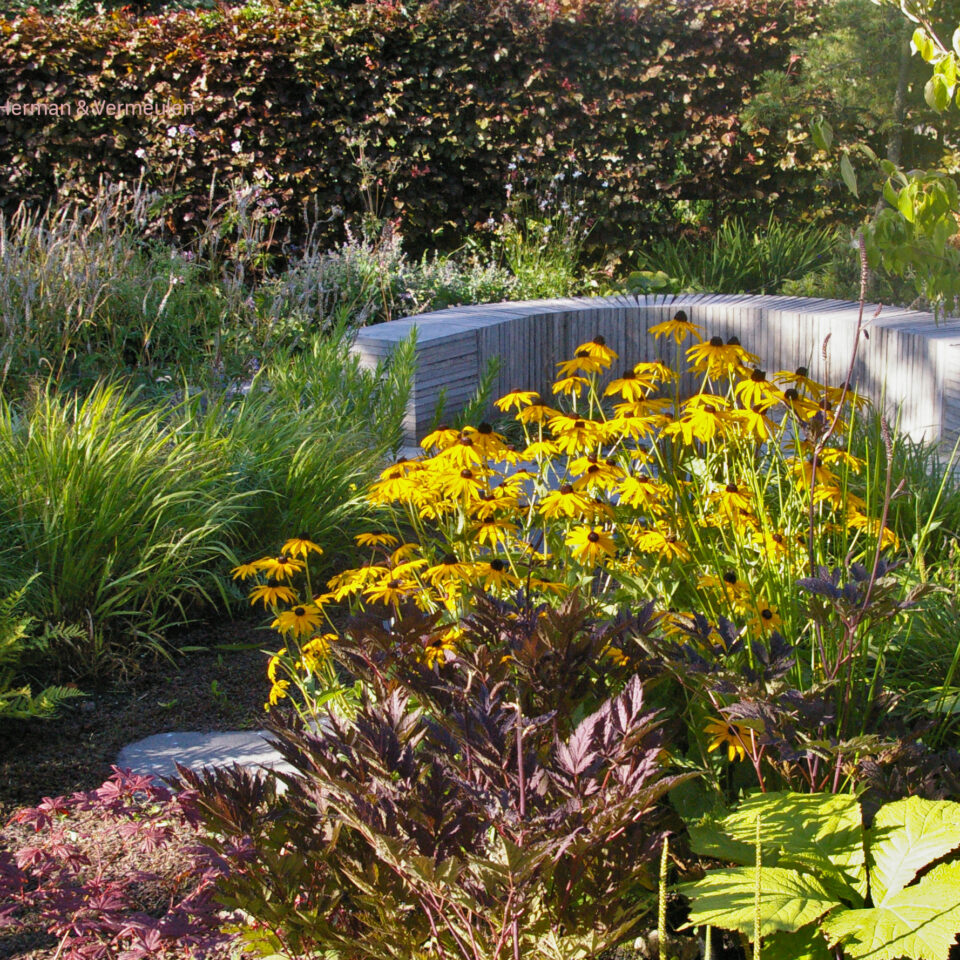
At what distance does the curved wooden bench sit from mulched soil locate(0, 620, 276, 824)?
85.4 inches

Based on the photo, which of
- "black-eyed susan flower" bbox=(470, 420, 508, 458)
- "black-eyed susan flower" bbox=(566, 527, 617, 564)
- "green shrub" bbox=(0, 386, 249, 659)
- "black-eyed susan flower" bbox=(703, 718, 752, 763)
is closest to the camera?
"black-eyed susan flower" bbox=(703, 718, 752, 763)

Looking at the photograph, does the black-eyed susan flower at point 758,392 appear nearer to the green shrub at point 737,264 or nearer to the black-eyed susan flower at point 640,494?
the black-eyed susan flower at point 640,494

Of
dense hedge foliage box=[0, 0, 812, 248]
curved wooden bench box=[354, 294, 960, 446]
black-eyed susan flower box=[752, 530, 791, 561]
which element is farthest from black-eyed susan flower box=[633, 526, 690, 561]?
dense hedge foliage box=[0, 0, 812, 248]

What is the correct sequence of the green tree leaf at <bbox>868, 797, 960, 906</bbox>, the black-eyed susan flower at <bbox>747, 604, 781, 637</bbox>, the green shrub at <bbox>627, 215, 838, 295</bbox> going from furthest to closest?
the green shrub at <bbox>627, 215, 838, 295</bbox> < the black-eyed susan flower at <bbox>747, 604, 781, 637</bbox> < the green tree leaf at <bbox>868, 797, 960, 906</bbox>

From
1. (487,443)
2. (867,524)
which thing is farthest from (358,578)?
(867,524)

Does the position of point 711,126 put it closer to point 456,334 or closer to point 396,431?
point 456,334

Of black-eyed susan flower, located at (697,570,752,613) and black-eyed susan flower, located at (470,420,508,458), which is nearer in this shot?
black-eyed susan flower, located at (697,570,752,613)

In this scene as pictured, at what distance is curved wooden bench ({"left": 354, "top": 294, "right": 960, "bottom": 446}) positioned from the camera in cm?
574

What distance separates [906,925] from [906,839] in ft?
0.63

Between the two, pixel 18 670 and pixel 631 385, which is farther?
pixel 18 670

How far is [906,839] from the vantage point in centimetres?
195

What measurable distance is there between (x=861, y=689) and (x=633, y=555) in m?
0.65

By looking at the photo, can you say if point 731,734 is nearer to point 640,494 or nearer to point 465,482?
point 640,494

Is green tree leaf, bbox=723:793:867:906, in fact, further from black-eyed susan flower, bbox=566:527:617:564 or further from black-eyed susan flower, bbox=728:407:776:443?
black-eyed susan flower, bbox=728:407:776:443
